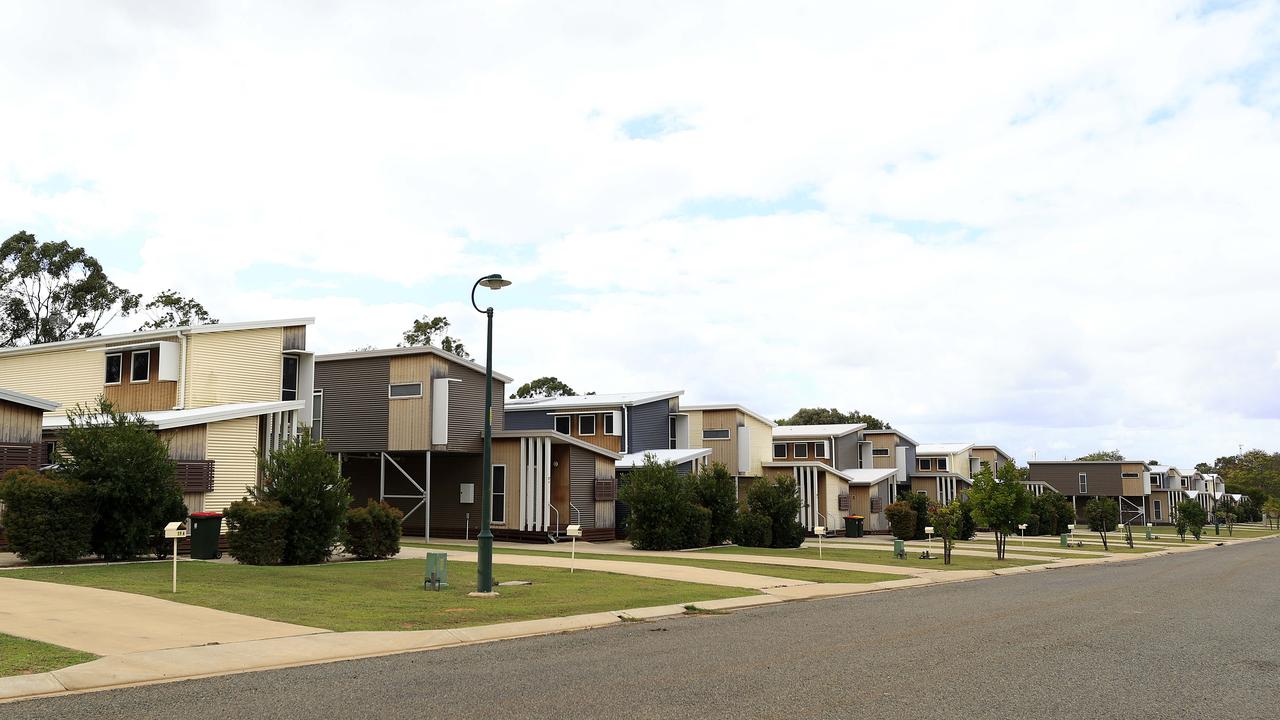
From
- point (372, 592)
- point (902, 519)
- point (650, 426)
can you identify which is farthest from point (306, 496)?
point (902, 519)

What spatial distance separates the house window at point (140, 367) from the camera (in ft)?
99.1

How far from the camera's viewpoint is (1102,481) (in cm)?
9012

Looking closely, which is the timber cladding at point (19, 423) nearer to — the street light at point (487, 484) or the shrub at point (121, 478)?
the shrub at point (121, 478)

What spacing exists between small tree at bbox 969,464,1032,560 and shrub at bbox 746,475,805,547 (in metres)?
6.68

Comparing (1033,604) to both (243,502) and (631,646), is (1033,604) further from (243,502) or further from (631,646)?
(243,502)

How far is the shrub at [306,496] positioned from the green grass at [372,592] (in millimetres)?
751

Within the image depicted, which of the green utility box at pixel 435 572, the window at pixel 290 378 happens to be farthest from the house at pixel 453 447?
the green utility box at pixel 435 572

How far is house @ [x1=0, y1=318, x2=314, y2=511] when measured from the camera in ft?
87.9

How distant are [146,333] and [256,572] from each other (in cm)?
1319

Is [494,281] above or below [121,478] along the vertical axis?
above

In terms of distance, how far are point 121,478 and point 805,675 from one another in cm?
1696

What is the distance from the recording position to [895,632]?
1437cm

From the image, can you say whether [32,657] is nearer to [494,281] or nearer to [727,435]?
[494,281]

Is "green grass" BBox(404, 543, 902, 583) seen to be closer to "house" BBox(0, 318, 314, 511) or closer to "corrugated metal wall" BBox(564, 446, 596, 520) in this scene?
"corrugated metal wall" BBox(564, 446, 596, 520)
